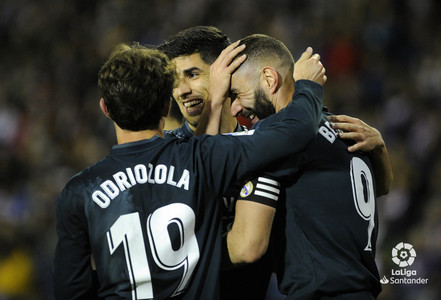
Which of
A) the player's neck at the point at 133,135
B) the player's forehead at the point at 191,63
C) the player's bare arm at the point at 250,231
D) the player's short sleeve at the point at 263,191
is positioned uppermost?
the player's forehead at the point at 191,63

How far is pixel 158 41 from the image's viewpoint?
9641mm

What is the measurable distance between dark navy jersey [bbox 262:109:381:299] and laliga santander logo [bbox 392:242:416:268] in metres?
2.79

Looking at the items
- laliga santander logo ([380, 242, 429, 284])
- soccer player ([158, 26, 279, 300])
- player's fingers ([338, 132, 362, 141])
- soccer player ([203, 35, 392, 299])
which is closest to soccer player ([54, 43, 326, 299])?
soccer player ([203, 35, 392, 299])

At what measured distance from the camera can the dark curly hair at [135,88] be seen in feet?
7.65

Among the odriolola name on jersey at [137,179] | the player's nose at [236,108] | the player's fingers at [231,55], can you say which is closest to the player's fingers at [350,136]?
the player's nose at [236,108]

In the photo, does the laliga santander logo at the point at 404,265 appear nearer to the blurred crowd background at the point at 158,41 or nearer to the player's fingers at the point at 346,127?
the blurred crowd background at the point at 158,41

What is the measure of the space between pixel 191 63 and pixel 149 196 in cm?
140

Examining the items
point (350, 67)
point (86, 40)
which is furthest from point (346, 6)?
point (86, 40)

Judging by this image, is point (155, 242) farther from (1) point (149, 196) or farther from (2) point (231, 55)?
(2) point (231, 55)

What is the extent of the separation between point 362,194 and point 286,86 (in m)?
0.59

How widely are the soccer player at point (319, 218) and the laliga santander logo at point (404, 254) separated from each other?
2764 millimetres

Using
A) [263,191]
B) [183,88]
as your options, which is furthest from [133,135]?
[183,88]

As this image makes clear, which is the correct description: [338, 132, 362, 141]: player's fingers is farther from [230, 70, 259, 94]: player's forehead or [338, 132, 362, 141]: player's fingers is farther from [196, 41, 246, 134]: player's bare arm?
[196, 41, 246, 134]: player's bare arm

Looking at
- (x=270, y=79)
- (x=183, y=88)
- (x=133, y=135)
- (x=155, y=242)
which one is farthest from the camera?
(x=183, y=88)
